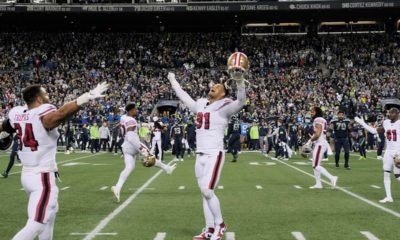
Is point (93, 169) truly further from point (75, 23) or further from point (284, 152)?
point (75, 23)

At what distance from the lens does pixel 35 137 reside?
5.45m

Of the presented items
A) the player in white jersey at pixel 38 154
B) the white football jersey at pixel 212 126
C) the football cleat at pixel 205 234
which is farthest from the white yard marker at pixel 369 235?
the player in white jersey at pixel 38 154

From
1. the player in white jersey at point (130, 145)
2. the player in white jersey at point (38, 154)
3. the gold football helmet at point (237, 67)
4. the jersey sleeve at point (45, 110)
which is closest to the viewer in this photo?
the player in white jersey at point (38, 154)

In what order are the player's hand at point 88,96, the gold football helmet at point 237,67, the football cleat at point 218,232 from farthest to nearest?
the football cleat at point 218,232 < the gold football helmet at point 237,67 < the player's hand at point 88,96

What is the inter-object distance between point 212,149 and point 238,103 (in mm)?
717

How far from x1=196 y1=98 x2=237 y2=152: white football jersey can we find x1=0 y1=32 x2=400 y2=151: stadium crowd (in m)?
27.0

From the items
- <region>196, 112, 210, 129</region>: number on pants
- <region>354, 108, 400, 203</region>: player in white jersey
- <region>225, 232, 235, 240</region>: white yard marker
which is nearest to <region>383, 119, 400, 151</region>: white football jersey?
<region>354, 108, 400, 203</region>: player in white jersey

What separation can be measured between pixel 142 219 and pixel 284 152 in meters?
16.8

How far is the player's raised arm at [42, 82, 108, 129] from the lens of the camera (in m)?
5.02

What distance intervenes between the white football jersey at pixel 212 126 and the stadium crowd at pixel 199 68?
27.0m

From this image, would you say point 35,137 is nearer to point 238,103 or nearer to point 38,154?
point 38,154

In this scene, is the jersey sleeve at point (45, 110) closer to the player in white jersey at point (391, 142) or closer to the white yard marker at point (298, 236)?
the white yard marker at point (298, 236)

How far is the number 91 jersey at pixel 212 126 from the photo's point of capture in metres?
7.60

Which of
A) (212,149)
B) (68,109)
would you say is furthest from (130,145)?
(68,109)
